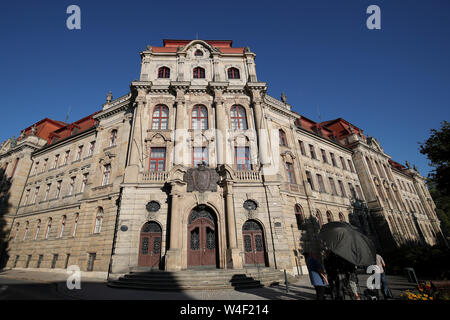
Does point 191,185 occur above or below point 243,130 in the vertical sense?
below

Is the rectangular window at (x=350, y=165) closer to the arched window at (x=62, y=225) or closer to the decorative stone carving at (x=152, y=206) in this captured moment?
the decorative stone carving at (x=152, y=206)

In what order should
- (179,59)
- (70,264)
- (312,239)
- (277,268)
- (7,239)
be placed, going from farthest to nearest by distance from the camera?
1. (7,239)
2. (179,59)
3. (312,239)
4. (70,264)
5. (277,268)

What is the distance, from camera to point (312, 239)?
778 inches

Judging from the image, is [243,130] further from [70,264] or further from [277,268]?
[70,264]

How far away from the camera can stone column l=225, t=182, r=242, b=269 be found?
1448 centimetres

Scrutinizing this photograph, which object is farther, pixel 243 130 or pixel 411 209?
pixel 411 209

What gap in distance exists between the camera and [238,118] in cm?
2111

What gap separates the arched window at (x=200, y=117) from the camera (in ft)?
67.2

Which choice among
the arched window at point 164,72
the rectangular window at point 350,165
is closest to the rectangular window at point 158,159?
the arched window at point 164,72

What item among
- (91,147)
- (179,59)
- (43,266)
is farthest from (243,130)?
(43,266)

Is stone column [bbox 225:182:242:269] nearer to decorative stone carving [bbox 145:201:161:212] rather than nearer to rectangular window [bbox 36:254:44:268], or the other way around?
decorative stone carving [bbox 145:201:161:212]

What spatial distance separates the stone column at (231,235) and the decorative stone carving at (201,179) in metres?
1.29

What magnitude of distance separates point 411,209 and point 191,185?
41672 mm

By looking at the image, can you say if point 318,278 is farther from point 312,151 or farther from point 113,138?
point 312,151
